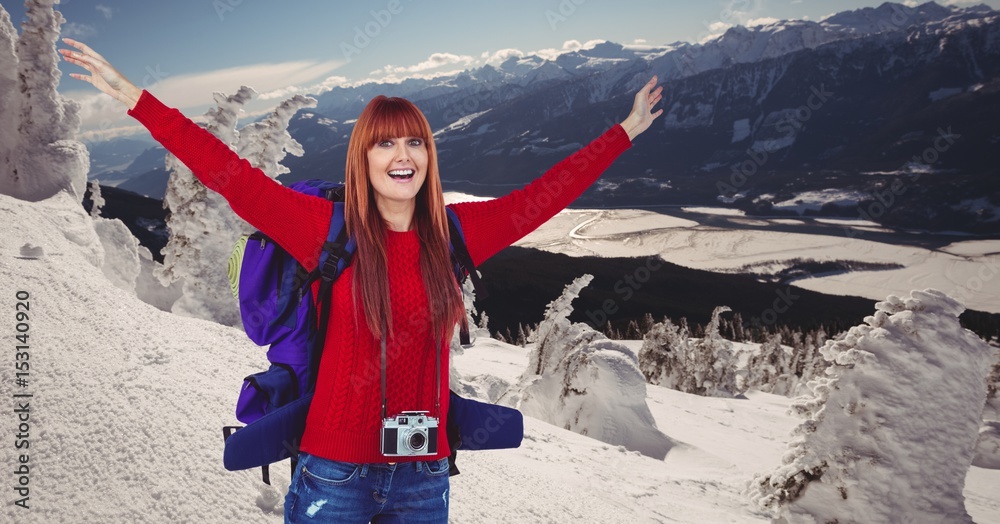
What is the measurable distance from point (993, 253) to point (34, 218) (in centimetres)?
11226

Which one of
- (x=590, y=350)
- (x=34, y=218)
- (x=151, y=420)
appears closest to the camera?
(x=151, y=420)

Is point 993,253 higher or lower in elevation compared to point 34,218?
higher

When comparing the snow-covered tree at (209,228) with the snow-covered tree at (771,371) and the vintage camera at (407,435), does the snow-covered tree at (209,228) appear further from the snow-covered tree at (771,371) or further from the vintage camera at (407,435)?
the snow-covered tree at (771,371)

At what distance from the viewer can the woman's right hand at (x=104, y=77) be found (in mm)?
1892

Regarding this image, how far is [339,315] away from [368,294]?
166 millimetres

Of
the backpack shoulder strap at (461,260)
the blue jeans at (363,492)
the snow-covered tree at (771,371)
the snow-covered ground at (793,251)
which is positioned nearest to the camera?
the blue jeans at (363,492)

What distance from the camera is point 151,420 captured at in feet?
10.8

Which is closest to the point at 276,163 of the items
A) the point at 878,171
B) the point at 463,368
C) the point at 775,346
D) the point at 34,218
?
the point at 34,218

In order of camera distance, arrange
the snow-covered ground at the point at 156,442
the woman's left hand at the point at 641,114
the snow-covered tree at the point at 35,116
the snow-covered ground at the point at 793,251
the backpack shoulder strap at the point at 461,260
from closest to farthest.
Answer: the backpack shoulder strap at the point at 461,260, the snow-covered ground at the point at 156,442, the woman's left hand at the point at 641,114, the snow-covered tree at the point at 35,116, the snow-covered ground at the point at 793,251

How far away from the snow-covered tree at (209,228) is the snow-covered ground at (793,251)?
6383cm

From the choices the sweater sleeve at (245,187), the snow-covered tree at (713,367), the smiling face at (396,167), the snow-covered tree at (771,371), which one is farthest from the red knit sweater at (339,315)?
the snow-covered tree at (771,371)

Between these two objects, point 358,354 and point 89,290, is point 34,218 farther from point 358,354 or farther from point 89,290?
point 358,354

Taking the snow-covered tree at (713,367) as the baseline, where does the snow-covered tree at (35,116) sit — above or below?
above

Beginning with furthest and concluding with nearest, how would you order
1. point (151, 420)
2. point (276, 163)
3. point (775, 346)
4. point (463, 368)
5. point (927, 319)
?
1. point (775, 346)
2. point (463, 368)
3. point (276, 163)
4. point (927, 319)
5. point (151, 420)
